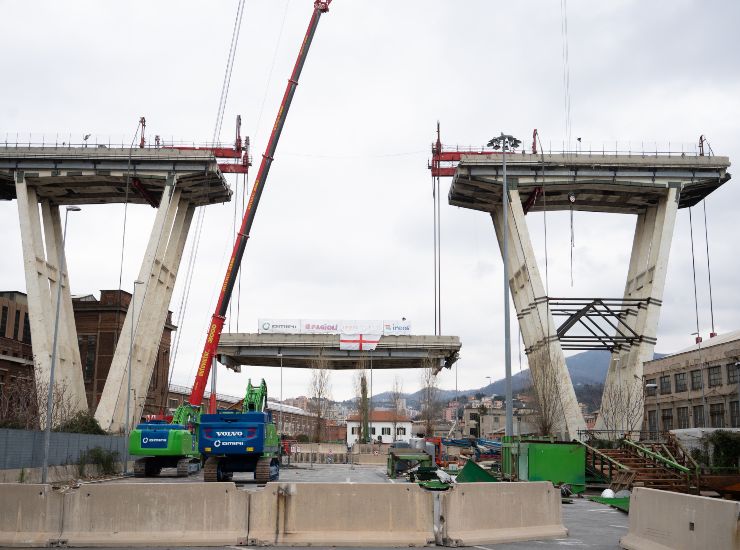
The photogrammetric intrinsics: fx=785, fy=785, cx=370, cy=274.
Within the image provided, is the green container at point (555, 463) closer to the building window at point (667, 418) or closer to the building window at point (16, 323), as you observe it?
the building window at point (667, 418)

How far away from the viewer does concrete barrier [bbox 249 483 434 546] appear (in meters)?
12.4

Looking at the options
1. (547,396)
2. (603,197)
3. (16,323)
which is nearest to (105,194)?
(16,323)

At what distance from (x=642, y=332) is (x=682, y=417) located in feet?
28.9

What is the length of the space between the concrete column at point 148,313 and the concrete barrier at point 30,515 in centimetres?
4019

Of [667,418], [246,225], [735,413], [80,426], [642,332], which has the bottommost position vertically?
[80,426]

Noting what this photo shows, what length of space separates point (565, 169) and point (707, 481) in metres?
37.4

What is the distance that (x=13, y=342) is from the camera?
65.2 m

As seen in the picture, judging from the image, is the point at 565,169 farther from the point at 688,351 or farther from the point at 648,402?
the point at 648,402

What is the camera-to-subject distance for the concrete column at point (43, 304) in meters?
54.5

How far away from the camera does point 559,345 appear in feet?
183

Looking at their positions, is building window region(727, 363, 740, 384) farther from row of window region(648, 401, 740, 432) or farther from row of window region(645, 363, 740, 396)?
row of window region(648, 401, 740, 432)

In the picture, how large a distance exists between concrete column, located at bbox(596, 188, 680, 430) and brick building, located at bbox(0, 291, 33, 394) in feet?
150

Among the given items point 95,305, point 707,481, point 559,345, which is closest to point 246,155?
point 95,305

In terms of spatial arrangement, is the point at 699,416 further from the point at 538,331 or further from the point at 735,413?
the point at 538,331
